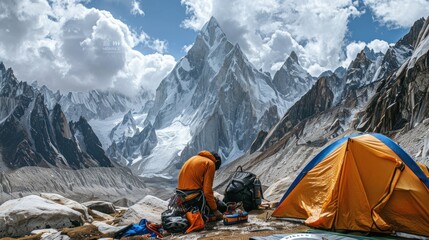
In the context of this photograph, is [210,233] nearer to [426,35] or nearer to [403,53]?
[426,35]

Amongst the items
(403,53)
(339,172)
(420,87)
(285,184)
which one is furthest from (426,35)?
(403,53)

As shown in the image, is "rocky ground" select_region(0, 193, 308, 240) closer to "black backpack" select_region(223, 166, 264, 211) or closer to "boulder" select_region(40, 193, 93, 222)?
"boulder" select_region(40, 193, 93, 222)

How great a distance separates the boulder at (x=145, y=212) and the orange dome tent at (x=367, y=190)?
6.23m

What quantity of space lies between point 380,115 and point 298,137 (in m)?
55.8

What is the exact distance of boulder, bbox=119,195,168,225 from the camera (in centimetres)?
1489

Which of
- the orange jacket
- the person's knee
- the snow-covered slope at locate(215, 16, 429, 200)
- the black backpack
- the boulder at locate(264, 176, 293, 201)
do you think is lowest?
the boulder at locate(264, 176, 293, 201)

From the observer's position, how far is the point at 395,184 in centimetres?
1001

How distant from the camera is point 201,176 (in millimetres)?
12086

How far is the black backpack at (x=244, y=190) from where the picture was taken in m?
14.0

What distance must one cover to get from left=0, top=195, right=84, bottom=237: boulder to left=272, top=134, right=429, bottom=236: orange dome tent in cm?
964

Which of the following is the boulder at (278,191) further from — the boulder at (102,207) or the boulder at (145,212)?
the boulder at (102,207)

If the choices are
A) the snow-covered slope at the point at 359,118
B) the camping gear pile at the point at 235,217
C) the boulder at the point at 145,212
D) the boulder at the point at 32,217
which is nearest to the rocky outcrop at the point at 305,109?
the snow-covered slope at the point at 359,118

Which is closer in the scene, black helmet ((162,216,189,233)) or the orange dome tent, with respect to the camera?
the orange dome tent

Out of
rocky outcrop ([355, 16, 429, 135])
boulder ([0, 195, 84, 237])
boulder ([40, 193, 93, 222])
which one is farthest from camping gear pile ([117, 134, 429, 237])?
rocky outcrop ([355, 16, 429, 135])
